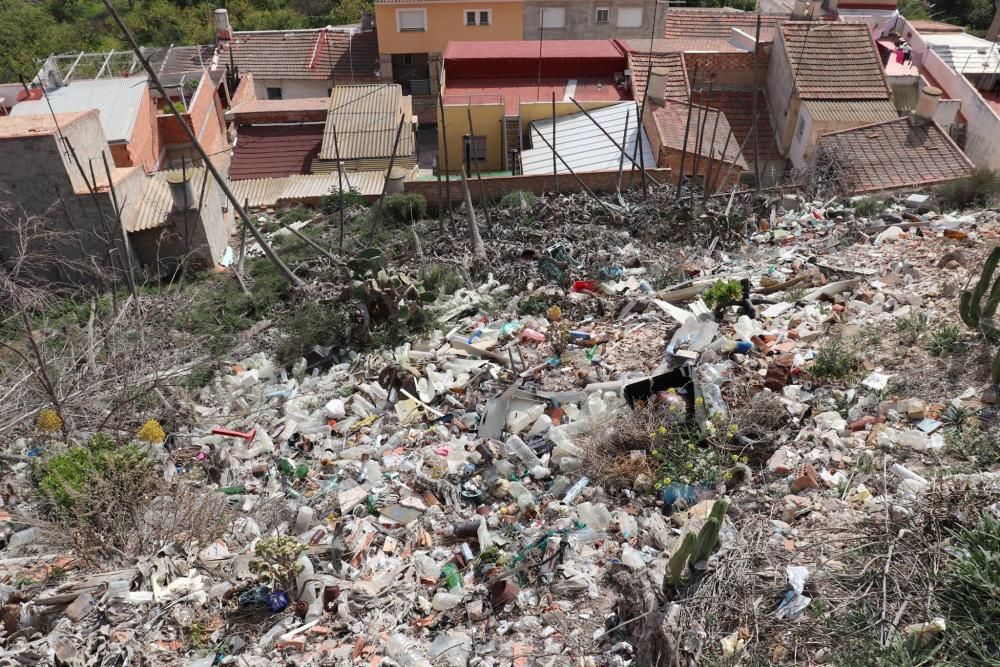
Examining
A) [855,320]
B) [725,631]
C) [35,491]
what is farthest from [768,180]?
[35,491]

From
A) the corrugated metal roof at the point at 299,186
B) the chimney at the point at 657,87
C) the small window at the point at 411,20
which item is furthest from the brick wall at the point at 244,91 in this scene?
the chimney at the point at 657,87

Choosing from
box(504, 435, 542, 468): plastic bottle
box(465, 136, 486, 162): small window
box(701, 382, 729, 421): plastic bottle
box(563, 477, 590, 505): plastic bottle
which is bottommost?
box(465, 136, 486, 162): small window

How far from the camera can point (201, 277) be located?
1366cm

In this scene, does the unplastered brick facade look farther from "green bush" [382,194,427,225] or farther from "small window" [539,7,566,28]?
"small window" [539,7,566,28]

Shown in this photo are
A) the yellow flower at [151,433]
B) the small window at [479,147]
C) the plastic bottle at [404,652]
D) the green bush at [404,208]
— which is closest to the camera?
the plastic bottle at [404,652]

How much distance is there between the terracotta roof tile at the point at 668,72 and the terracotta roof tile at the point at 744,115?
0.46m

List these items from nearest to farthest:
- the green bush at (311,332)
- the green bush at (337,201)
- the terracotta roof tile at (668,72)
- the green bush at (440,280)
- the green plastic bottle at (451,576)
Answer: the green plastic bottle at (451,576), the green bush at (311,332), the green bush at (440,280), the green bush at (337,201), the terracotta roof tile at (668,72)

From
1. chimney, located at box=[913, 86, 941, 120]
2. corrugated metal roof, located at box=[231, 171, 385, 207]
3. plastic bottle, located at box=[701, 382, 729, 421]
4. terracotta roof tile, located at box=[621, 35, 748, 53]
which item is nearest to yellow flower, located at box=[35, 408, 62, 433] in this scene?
plastic bottle, located at box=[701, 382, 729, 421]

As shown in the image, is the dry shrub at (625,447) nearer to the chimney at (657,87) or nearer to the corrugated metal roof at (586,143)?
the corrugated metal roof at (586,143)

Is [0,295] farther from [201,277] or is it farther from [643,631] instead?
→ [643,631]

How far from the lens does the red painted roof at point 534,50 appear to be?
21.2 meters

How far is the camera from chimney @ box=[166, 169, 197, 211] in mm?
12953

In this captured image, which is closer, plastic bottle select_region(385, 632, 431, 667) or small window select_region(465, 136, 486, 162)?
plastic bottle select_region(385, 632, 431, 667)

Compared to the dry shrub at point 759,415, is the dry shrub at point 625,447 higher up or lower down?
lower down
